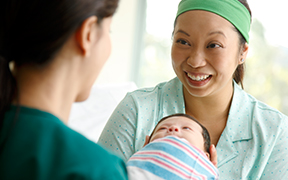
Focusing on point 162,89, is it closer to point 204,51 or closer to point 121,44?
point 204,51

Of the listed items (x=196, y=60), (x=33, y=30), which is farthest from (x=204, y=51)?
(x=33, y=30)

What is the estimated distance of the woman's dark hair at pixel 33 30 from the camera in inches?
28.5

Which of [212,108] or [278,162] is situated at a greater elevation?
[212,108]

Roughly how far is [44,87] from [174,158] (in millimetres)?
639

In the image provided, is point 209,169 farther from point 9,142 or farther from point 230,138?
point 9,142

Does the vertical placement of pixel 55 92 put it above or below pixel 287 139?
above

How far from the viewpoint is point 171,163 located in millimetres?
1175

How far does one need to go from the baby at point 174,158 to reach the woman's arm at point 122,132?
0.26m

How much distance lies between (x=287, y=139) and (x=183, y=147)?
732 mm

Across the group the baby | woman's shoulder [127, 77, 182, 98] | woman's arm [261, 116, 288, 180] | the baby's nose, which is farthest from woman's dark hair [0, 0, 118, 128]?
woman's arm [261, 116, 288, 180]

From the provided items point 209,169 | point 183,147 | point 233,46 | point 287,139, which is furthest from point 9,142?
point 287,139

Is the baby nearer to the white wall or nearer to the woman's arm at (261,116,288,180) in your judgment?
the woman's arm at (261,116,288,180)

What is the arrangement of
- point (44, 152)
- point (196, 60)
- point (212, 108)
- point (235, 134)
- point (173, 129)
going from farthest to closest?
point (212, 108) < point (235, 134) < point (196, 60) < point (173, 129) < point (44, 152)

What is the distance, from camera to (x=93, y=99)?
267cm
